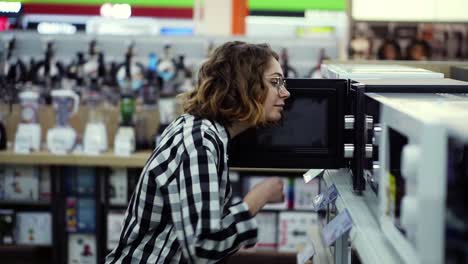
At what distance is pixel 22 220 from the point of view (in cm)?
Result: 464

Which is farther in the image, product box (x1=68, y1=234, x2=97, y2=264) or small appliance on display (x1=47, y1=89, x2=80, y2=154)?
product box (x1=68, y1=234, x2=97, y2=264)

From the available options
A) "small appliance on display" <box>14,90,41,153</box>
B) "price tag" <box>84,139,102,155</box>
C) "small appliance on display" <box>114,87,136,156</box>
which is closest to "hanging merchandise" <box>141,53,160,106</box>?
"small appliance on display" <box>114,87,136,156</box>

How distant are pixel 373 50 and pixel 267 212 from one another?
11.6ft

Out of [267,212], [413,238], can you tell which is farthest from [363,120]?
[267,212]

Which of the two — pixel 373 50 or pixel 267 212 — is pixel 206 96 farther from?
pixel 373 50

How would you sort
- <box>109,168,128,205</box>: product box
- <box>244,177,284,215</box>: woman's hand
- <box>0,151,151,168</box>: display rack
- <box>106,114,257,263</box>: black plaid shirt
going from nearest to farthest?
<box>106,114,257,263</box>: black plaid shirt, <box>244,177,284,215</box>: woman's hand, <box>0,151,151,168</box>: display rack, <box>109,168,128,205</box>: product box

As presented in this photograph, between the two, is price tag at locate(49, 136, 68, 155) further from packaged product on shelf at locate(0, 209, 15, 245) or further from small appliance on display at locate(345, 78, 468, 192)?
small appliance on display at locate(345, 78, 468, 192)

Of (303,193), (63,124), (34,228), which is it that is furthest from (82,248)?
(303,193)

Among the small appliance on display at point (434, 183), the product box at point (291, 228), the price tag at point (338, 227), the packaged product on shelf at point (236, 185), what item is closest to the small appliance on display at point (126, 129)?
the packaged product on shelf at point (236, 185)

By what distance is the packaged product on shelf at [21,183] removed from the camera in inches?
182

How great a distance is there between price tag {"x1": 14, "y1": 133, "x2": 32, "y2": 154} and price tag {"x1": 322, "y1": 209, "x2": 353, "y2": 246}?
305 cm

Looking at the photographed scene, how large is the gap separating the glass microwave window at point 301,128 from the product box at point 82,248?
273 centimetres

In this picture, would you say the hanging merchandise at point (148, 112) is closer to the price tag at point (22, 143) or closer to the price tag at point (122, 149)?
the price tag at point (122, 149)

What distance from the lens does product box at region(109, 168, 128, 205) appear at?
14.9ft
